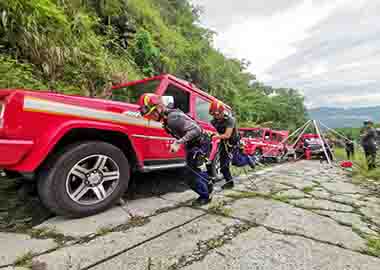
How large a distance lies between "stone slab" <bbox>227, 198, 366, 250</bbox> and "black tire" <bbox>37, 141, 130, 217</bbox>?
1695 mm

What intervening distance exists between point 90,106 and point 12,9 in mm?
3285

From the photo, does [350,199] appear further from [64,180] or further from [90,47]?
[90,47]

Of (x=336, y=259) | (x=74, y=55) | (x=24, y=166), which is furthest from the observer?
(x=74, y=55)

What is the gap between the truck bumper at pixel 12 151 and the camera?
174 centimetres

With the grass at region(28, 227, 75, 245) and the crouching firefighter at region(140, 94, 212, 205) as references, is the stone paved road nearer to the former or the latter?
the grass at region(28, 227, 75, 245)

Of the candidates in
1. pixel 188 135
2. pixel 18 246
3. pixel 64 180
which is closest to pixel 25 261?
pixel 18 246

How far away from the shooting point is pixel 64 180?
78.7 inches

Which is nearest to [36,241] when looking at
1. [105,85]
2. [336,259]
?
[336,259]

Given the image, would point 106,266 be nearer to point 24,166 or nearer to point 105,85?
point 24,166

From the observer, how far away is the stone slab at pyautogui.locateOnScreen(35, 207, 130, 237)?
6.13 feet

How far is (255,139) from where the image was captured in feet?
28.9

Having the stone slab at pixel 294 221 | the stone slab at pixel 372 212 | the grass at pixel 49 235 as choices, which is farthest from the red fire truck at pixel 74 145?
the stone slab at pixel 372 212

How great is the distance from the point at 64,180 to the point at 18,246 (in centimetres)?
61

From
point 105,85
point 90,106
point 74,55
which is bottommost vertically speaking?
point 90,106
